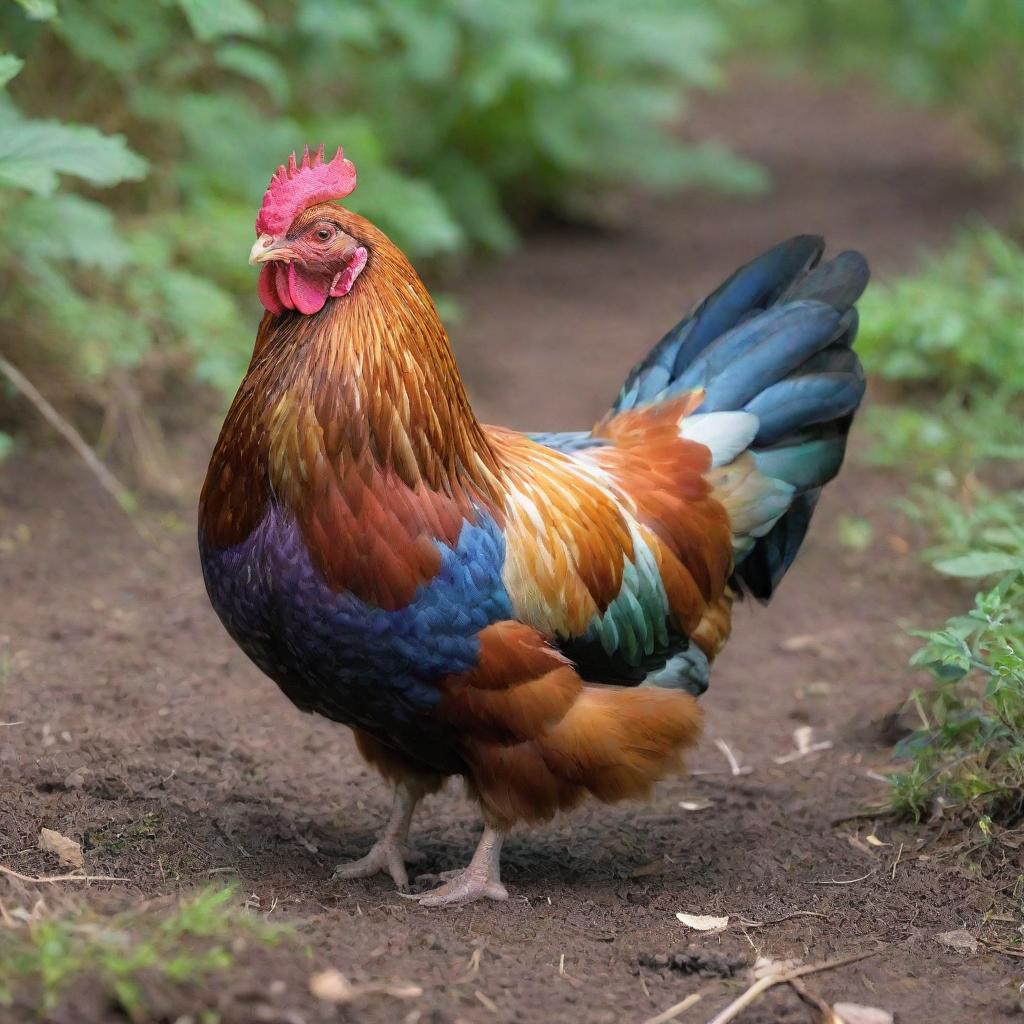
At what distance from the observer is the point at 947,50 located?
12.8 m

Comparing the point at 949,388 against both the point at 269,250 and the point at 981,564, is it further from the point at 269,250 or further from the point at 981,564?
the point at 269,250

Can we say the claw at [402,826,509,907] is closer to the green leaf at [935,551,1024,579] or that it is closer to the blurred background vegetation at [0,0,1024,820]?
the blurred background vegetation at [0,0,1024,820]

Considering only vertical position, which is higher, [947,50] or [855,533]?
[947,50]

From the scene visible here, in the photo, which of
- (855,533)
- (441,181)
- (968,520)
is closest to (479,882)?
(968,520)

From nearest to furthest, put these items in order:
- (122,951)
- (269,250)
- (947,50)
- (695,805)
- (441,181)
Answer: (122,951), (269,250), (695,805), (441,181), (947,50)

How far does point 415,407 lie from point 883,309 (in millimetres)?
5146

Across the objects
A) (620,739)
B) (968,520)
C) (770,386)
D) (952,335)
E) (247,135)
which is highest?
(247,135)

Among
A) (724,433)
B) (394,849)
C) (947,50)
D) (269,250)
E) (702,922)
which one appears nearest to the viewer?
(269,250)

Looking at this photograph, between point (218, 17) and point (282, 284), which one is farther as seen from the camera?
point (218, 17)

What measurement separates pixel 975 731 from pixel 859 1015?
1332 mm

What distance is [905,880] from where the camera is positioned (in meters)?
4.40

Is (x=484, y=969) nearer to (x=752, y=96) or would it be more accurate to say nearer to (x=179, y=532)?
(x=179, y=532)

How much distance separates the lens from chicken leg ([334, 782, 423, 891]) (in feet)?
15.0

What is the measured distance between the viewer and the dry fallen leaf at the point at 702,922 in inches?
163
